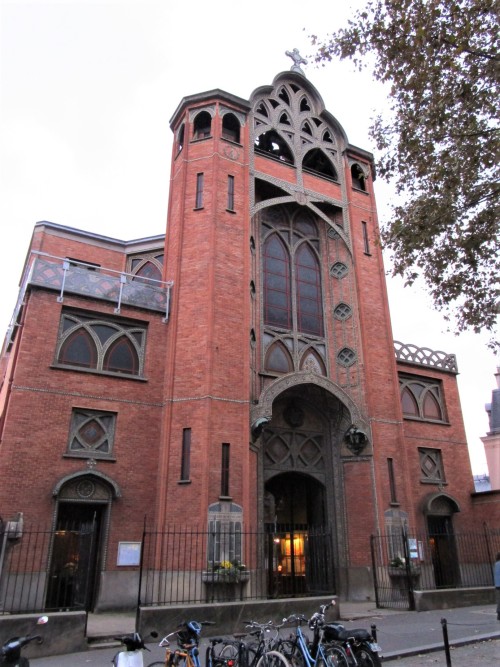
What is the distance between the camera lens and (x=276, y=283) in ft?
69.9

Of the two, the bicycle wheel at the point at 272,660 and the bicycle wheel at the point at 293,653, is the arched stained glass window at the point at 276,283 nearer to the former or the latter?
the bicycle wheel at the point at 293,653

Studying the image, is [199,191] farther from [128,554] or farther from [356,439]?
[128,554]

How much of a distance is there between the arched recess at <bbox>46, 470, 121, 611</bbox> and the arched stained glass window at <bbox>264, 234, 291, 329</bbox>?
27.5 ft

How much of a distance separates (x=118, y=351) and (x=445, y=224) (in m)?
10.7

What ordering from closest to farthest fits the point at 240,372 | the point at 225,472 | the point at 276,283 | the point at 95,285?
the point at 225,472
the point at 240,372
the point at 95,285
the point at 276,283

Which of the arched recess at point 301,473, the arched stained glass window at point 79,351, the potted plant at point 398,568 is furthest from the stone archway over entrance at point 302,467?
the arched stained glass window at point 79,351

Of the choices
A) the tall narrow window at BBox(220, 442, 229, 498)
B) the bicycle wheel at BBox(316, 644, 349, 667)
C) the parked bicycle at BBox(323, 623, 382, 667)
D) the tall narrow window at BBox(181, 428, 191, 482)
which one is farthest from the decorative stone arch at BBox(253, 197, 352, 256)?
the bicycle wheel at BBox(316, 644, 349, 667)

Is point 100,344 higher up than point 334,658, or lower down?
higher up

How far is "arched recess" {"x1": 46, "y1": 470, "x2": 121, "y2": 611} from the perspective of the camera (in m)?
14.6

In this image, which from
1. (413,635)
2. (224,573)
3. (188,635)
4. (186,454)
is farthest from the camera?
(186,454)

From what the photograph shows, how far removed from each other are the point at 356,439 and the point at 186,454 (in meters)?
6.29

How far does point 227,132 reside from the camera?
22.2 m

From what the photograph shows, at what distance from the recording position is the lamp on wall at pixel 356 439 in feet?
62.1

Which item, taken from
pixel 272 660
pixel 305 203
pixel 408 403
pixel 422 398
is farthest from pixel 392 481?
pixel 272 660
